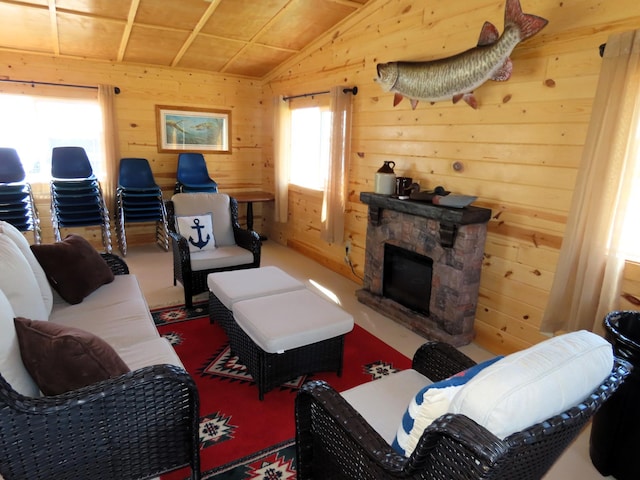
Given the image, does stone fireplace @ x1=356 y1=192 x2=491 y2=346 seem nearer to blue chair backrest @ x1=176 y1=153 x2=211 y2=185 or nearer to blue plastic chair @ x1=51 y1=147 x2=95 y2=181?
blue chair backrest @ x1=176 y1=153 x2=211 y2=185

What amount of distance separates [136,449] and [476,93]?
9.10 feet

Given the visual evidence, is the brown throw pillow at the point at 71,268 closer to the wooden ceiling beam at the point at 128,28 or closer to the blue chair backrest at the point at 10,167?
the wooden ceiling beam at the point at 128,28

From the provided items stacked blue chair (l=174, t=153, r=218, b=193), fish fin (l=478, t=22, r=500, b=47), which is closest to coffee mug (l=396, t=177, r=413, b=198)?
fish fin (l=478, t=22, r=500, b=47)

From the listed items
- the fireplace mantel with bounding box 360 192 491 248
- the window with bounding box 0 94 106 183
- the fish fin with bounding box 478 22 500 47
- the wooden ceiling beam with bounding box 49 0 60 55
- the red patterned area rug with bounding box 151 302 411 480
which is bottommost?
the red patterned area rug with bounding box 151 302 411 480

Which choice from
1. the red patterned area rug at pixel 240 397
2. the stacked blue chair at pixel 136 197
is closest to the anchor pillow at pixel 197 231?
the red patterned area rug at pixel 240 397

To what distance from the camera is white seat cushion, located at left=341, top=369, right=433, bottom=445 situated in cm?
136

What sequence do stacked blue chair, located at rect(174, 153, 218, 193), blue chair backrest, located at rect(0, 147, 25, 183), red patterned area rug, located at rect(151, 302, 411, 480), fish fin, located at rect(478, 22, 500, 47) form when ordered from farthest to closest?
stacked blue chair, located at rect(174, 153, 218, 193), blue chair backrest, located at rect(0, 147, 25, 183), fish fin, located at rect(478, 22, 500, 47), red patterned area rug, located at rect(151, 302, 411, 480)

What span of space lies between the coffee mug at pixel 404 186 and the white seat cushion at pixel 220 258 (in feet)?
4.38

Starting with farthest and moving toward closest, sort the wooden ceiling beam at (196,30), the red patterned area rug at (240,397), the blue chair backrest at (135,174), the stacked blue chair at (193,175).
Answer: the stacked blue chair at (193,175)
the blue chair backrest at (135,174)
the wooden ceiling beam at (196,30)
the red patterned area rug at (240,397)

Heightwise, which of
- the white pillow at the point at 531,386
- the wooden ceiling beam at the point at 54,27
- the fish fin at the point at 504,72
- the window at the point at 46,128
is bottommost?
the white pillow at the point at 531,386

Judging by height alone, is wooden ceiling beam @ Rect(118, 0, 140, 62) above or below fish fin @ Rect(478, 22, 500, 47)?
above

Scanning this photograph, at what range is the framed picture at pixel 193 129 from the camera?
496 cm

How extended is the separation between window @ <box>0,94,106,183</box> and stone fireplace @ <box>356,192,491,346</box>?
3.36m

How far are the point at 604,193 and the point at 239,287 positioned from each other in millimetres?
2096
